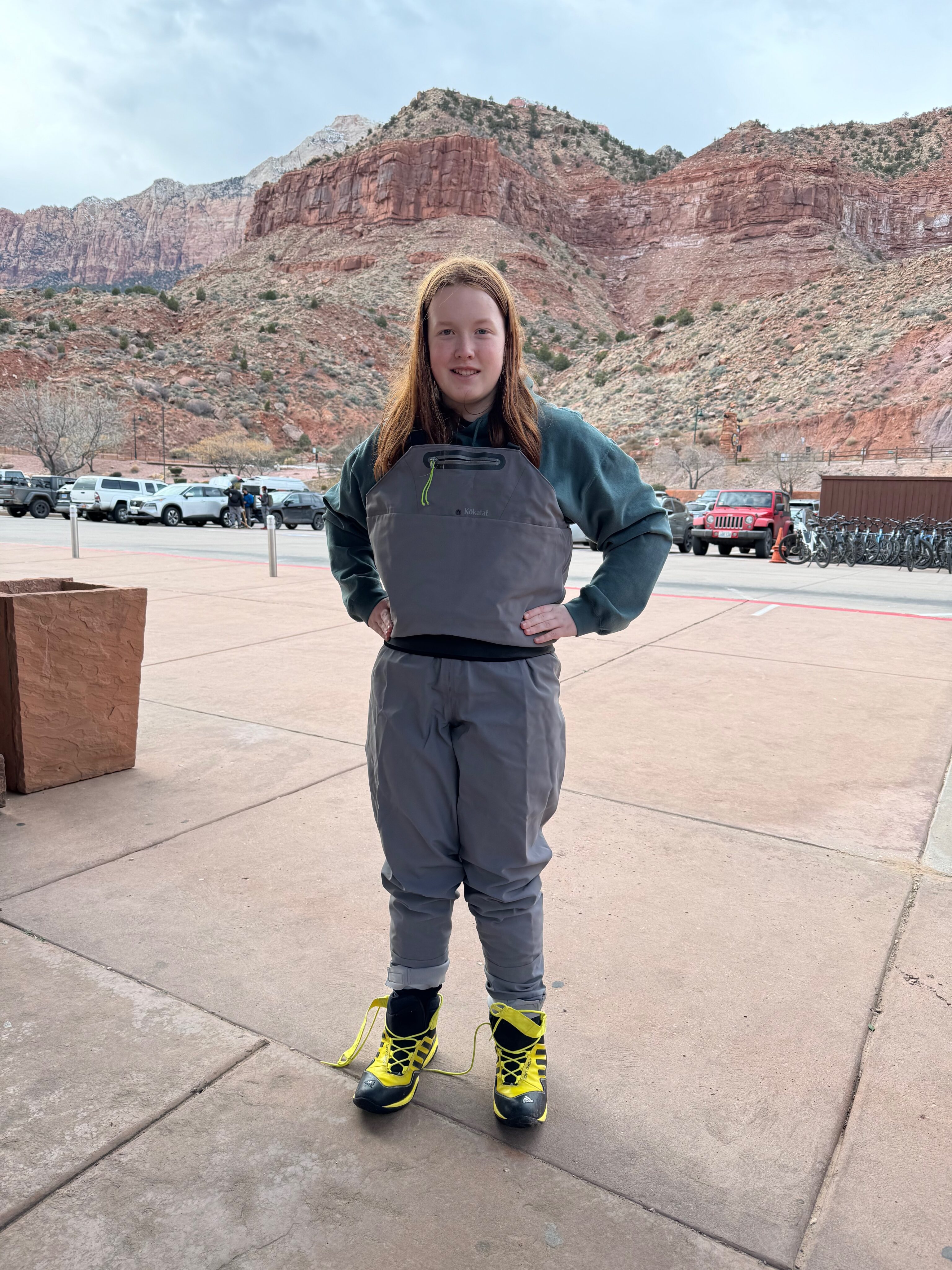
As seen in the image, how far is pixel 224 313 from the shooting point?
75625 millimetres

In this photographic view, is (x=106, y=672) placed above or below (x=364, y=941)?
above

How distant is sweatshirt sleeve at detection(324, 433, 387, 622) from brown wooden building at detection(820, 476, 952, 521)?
24639 millimetres

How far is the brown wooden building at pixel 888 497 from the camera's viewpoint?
24859mm

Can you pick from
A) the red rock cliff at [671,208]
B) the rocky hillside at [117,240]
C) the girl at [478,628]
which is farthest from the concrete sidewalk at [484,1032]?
the rocky hillside at [117,240]

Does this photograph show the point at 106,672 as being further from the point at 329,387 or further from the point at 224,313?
the point at 224,313

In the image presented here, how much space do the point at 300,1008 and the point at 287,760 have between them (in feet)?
7.32

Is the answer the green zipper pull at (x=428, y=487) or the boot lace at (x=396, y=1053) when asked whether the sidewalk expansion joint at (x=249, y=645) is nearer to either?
the boot lace at (x=396, y=1053)

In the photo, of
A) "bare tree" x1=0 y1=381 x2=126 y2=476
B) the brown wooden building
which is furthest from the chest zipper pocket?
"bare tree" x1=0 y1=381 x2=126 y2=476

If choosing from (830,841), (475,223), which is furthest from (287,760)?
(475,223)

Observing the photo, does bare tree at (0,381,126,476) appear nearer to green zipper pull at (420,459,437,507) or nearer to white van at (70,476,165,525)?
white van at (70,476,165,525)

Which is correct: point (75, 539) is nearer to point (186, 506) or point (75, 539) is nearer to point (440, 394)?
point (440, 394)

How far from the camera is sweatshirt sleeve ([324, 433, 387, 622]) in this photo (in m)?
2.33

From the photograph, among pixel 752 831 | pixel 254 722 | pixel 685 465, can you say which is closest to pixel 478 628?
pixel 752 831

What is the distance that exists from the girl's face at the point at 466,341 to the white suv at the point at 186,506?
30.2 m
